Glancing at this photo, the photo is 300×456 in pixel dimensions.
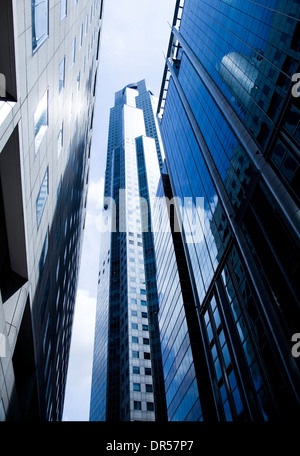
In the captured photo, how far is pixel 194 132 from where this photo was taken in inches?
2067

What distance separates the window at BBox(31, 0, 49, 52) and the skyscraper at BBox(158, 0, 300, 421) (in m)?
18.9

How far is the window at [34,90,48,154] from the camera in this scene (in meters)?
15.2

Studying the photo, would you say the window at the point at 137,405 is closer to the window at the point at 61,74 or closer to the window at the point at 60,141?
the window at the point at 60,141

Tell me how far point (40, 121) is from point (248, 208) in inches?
907

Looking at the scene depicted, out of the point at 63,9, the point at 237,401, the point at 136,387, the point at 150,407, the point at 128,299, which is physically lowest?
the point at 237,401

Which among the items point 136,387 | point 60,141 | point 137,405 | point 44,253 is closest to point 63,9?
point 60,141

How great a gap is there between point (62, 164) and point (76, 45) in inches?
364

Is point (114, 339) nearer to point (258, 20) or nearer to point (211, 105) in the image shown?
point (211, 105)

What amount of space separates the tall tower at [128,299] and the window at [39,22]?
200 feet

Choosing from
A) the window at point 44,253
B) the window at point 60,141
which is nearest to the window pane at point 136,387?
the window at point 44,253

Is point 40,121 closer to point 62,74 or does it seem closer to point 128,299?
point 62,74

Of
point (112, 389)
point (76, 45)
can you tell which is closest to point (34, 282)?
point (76, 45)

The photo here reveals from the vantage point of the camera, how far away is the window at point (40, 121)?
15.2 meters

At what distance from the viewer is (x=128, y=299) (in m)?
86.6
